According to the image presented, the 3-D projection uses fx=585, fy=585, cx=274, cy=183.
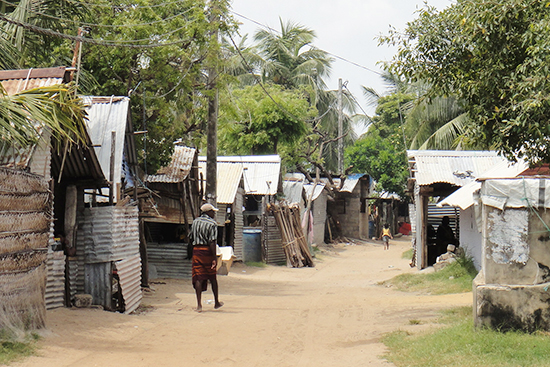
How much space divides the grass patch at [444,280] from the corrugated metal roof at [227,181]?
6.48 metres

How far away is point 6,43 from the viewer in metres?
10.5

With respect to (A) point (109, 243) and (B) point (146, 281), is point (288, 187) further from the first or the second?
(A) point (109, 243)

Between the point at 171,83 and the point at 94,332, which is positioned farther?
the point at 171,83

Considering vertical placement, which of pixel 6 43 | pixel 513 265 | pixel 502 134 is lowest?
pixel 513 265

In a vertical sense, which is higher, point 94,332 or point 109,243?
point 109,243

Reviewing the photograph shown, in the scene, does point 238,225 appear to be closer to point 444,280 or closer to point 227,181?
point 227,181

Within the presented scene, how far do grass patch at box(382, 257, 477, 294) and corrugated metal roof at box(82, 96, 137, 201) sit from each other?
779 centimetres

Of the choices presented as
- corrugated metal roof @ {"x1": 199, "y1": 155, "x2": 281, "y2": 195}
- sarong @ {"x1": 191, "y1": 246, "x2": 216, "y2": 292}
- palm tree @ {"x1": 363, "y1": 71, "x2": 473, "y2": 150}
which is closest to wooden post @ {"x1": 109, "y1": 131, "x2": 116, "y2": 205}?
sarong @ {"x1": 191, "y1": 246, "x2": 216, "y2": 292}

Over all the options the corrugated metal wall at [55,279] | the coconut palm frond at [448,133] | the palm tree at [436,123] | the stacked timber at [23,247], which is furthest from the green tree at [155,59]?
the coconut palm frond at [448,133]

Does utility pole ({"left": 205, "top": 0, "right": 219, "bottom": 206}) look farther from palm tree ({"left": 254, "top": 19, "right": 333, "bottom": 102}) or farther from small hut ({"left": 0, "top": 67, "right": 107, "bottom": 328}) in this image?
palm tree ({"left": 254, "top": 19, "right": 333, "bottom": 102})

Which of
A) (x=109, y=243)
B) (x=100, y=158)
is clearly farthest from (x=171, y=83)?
(x=109, y=243)

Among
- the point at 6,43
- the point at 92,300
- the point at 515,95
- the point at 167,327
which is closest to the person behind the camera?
the point at 515,95

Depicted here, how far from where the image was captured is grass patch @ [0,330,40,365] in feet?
19.0

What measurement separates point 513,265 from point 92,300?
6.53 metres
